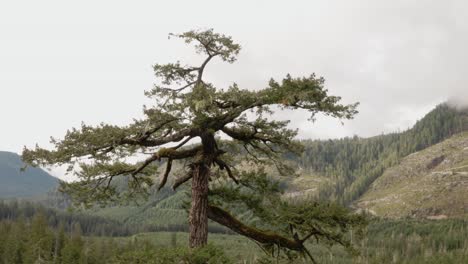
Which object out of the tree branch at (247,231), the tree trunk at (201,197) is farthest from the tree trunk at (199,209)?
the tree branch at (247,231)

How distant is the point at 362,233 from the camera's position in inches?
479

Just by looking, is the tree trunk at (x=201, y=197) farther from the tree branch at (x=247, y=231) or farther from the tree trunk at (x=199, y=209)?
the tree branch at (x=247, y=231)

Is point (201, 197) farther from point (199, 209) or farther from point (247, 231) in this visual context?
point (247, 231)

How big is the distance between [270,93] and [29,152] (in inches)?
308

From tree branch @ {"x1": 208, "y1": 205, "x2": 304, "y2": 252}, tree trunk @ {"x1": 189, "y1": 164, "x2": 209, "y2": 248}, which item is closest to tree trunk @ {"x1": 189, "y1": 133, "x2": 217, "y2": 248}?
tree trunk @ {"x1": 189, "y1": 164, "x2": 209, "y2": 248}

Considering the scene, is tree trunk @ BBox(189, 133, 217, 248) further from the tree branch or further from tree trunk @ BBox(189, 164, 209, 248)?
the tree branch

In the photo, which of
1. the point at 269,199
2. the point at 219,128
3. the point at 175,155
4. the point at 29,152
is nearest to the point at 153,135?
the point at 175,155

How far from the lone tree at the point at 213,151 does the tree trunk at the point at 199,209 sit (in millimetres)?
33

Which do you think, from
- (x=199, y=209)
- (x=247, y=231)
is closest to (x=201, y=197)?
(x=199, y=209)

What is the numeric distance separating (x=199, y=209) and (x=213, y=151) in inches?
83.2

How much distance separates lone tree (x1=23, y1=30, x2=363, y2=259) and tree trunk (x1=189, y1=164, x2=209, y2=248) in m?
0.03

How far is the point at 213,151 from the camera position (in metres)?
14.0

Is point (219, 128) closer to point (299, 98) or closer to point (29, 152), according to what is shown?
point (299, 98)

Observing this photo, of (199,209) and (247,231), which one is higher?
(199,209)
